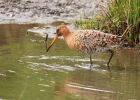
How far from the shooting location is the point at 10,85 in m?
7.96

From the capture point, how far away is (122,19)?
1061 centimetres

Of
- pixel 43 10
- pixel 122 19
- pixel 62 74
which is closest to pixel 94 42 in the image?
pixel 62 74

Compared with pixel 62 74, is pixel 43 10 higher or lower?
higher

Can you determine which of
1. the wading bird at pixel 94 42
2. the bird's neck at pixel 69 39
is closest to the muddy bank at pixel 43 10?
the bird's neck at pixel 69 39

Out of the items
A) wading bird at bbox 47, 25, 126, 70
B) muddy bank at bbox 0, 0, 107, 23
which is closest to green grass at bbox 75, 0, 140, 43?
wading bird at bbox 47, 25, 126, 70

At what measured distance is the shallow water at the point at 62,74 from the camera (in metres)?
7.53

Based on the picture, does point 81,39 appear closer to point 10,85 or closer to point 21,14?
point 10,85

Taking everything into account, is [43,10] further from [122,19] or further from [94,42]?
[94,42]

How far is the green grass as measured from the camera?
1038 cm

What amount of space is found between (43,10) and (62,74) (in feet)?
18.7

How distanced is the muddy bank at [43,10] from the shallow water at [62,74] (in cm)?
235

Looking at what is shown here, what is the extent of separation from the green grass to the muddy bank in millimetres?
2006

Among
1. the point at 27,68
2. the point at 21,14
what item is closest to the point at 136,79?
the point at 27,68

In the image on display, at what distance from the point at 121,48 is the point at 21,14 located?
4006mm
